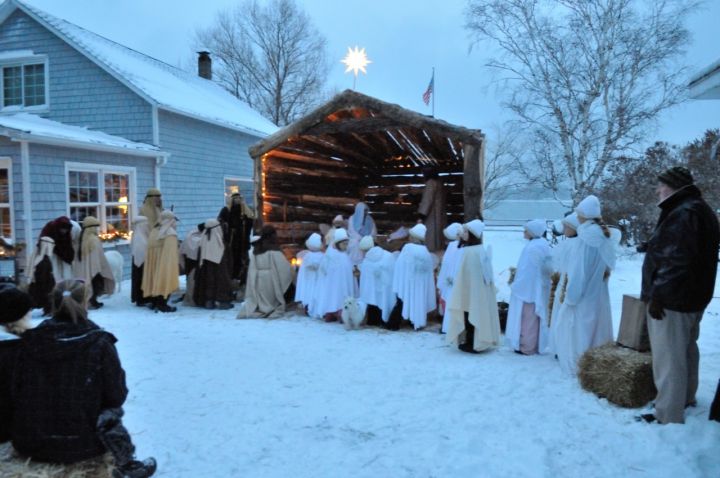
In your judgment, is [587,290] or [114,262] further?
[114,262]

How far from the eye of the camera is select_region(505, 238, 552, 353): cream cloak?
6605 mm

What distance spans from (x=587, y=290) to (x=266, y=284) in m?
5.27

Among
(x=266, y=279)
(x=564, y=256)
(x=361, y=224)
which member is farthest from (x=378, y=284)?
(x=361, y=224)

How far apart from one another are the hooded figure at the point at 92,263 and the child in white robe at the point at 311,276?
3.38 m

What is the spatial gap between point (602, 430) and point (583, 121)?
532 inches

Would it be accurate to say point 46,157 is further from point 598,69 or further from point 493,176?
point 493,176

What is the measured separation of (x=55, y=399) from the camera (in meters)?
2.82

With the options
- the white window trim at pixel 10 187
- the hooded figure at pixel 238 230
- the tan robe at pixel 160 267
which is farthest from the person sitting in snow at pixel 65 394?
the white window trim at pixel 10 187

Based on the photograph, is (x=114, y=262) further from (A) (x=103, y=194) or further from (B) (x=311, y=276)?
(B) (x=311, y=276)

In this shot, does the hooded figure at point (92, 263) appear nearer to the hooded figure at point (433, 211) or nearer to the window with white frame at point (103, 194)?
the window with white frame at point (103, 194)

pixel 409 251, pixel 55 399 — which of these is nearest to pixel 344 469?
pixel 55 399

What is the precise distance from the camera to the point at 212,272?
956cm

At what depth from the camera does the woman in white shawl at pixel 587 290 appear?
5.55 meters

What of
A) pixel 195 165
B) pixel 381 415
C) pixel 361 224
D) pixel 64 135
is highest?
pixel 64 135
